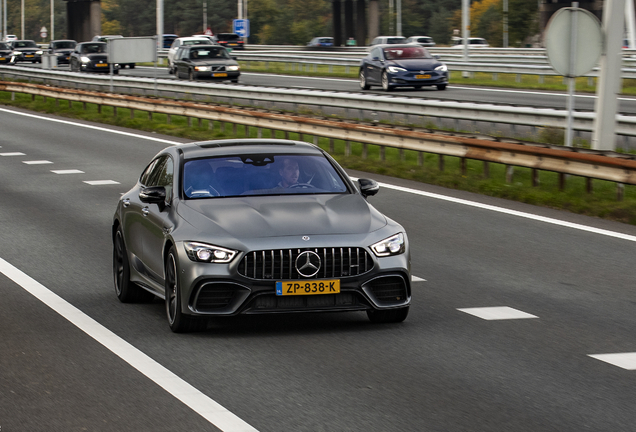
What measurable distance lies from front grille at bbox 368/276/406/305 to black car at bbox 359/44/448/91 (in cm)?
2881

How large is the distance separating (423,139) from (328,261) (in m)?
11.2

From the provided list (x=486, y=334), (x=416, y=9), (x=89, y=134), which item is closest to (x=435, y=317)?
(x=486, y=334)

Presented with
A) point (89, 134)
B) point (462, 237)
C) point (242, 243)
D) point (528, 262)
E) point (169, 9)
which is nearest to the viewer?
point (242, 243)

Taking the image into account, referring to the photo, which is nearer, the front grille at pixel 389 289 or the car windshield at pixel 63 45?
the front grille at pixel 389 289

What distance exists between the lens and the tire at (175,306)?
A: 7.85m

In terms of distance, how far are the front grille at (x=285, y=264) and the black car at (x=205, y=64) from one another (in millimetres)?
36813

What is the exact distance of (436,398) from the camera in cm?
615

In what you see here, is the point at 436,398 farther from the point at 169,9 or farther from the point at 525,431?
the point at 169,9

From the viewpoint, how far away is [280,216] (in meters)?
7.98

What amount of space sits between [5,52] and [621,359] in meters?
72.6

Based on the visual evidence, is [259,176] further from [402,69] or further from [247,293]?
[402,69]

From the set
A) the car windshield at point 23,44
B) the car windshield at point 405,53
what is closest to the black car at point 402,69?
the car windshield at point 405,53

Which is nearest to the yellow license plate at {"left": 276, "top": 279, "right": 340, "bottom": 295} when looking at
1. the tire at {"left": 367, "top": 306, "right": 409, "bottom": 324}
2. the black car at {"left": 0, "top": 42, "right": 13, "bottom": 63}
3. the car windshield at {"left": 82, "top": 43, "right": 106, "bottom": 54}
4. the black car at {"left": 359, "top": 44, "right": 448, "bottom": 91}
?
the tire at {"left": 367, "top": 306, "right": 409, "bottom": 324}

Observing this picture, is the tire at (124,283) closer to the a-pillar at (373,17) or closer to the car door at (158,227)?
the car door at (158,227)
